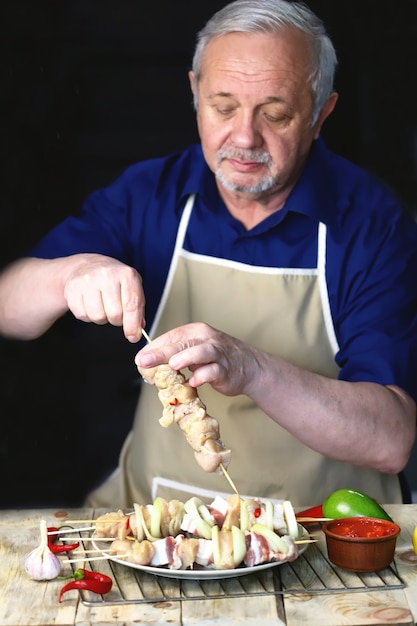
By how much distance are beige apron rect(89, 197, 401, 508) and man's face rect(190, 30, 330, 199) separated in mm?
284

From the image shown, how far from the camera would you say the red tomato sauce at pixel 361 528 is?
215 centimetres

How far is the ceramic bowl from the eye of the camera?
2062mm

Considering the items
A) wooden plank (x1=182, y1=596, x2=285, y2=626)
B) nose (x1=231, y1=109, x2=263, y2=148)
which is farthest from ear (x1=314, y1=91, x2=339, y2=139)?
wooden plank (x1=182, y1=596, x2=285, y2=626)

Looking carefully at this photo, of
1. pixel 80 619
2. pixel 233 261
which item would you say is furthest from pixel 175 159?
pixel 80 619

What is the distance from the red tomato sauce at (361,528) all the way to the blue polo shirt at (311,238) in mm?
647

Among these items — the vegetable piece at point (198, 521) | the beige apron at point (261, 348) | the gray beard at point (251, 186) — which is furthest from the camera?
the beige apron at point (261, 348)

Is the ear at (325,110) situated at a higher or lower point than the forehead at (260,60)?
lower

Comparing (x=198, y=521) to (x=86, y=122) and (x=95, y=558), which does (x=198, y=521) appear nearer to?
(x=95, y=558)

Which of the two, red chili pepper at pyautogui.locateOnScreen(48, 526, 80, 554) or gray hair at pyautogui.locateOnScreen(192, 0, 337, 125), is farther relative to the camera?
gray hair at pyautogui.locateOnScreen(192, 0, 337, 125)

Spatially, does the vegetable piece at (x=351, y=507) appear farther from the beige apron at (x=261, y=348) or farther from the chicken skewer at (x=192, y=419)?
the beige apron at (x=261, y=348)

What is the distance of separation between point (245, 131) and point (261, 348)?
2.15ft

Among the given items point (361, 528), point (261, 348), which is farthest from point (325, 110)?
point (361, 528)

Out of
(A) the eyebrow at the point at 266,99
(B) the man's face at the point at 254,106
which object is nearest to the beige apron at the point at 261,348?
(B) the man's face at the point at 254,106

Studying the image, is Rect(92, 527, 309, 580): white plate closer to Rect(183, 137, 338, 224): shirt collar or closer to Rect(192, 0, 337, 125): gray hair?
Rect(183, 137, 338, 224): shirt collar
